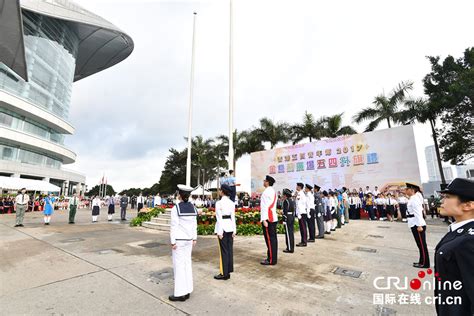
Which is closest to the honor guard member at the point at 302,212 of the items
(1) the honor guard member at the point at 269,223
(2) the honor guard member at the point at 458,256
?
(1) the honor guard member at the point at 269,223

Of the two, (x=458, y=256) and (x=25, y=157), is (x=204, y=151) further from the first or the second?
(x=458, y=256)

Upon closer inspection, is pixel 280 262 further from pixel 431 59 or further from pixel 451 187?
pixel 431 59

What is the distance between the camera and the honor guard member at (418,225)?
479 cm

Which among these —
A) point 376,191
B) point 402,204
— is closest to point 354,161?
point 376,191

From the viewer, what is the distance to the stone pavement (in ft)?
10.3

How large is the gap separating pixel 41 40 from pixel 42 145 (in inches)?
709

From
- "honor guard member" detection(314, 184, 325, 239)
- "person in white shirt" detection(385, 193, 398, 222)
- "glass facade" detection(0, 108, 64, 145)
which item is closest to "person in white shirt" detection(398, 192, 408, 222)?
"person in white shirt" detection(385, 193, 398, 222)

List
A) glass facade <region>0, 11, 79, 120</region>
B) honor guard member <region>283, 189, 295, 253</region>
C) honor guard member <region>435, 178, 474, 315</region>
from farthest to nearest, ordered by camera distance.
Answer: glass facade <region>0, 11, 79, 120</region> < honor guard member <region>283, 189, 295, 253</region> < honor guard member <region>435, 178, 474, 315</region>

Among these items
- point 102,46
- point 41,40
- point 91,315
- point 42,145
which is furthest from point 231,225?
point 102,46

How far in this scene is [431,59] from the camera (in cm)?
1759

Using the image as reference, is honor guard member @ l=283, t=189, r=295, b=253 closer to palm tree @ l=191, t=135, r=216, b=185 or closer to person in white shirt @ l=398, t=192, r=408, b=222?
person in white shirt @ l=398, t=192, r=408, b=222

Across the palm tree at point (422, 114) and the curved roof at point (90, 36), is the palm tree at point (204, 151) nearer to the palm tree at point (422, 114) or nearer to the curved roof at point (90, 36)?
the palm tree at point (422, 114)

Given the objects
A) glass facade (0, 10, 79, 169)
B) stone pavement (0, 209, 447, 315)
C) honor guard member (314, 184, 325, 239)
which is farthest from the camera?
glass facade (0, 10, 79, 169)

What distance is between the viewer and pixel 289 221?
20.6 ft
